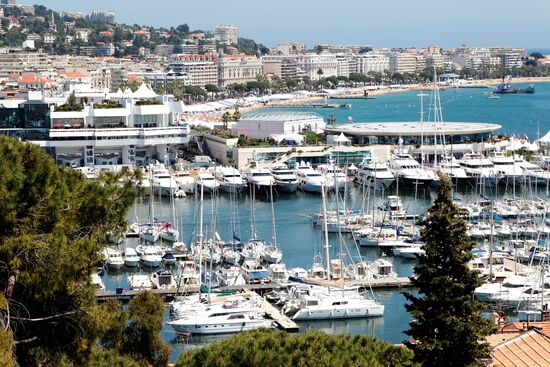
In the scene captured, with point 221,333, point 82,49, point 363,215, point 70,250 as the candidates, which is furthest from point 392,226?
point 82,49

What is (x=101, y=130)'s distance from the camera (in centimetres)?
3878

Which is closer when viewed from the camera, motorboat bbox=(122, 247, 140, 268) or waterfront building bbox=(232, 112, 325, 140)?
motorboat bbox=(122, 247, 140, 268)

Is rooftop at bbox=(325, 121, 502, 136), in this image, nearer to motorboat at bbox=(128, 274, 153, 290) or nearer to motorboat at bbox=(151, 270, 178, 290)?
motorboat at bbox=(151, 270, 178, 290)

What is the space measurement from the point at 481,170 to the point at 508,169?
0.96 m

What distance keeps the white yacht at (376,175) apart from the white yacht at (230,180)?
382 cm

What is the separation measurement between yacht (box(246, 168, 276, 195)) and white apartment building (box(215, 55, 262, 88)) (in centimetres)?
6564

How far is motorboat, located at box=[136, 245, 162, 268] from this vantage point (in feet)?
75.4

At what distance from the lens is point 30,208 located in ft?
27.1

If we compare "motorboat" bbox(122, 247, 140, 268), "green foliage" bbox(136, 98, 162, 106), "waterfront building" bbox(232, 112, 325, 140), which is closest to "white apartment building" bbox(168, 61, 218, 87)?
"waterfront building" bbox(232, 112, 325, 140)

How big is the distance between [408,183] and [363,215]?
824 centimetres

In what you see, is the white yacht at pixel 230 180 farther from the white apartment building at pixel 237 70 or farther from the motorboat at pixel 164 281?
the white apartment building at pixel 237 70

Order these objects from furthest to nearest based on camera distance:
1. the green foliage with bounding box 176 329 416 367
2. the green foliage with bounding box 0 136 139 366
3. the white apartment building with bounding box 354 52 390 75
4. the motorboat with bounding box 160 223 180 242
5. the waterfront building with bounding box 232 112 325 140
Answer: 1. the white apartment building with bounding box 354 52 390 75
2. the waterfront building with bounding box 232 112 325 140
3. the motorboat with bounding box 160 223 180 242
4. the green foliage with bounding box 176 329 416 367
5. the green foliage with bounding box 0 136 139 366

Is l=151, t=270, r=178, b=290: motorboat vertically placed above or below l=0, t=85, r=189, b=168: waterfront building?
below

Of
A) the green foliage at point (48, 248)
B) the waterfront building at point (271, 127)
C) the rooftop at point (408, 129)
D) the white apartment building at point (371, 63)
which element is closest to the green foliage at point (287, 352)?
the green foliage at point (48, 248)
